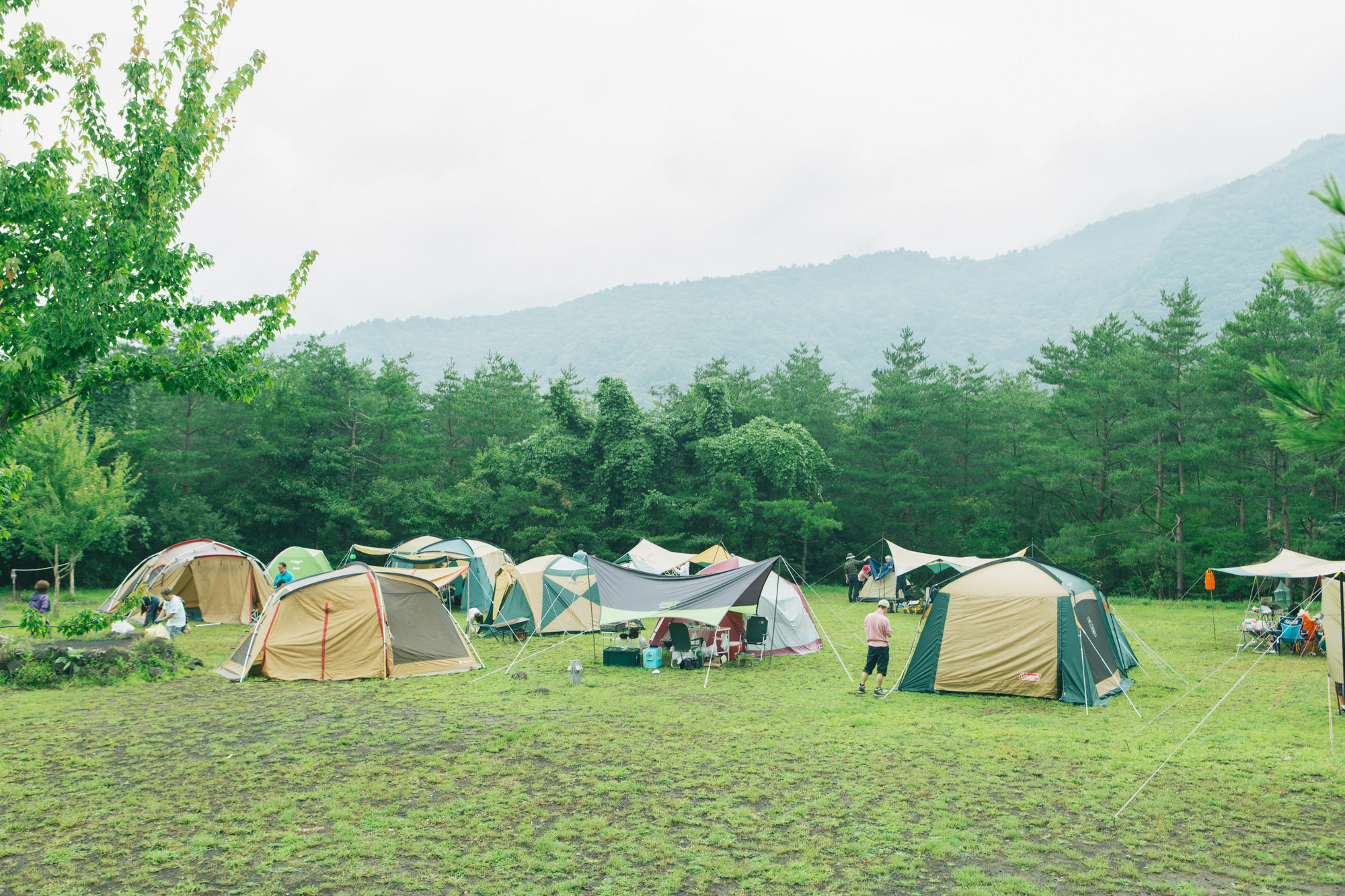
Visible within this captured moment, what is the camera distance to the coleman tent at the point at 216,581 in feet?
58.4

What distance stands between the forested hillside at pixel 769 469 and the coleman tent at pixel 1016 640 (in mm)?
16094

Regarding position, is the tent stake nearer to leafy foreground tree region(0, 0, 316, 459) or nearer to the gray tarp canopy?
the gray tarp canopy

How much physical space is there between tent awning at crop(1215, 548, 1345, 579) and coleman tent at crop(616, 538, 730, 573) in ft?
36.8

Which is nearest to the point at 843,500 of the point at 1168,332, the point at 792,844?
the point at 1168,332

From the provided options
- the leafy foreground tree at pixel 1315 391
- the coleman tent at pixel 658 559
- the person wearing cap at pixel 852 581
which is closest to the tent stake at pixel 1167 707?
the leafy foreground tree at pixel 1315 391

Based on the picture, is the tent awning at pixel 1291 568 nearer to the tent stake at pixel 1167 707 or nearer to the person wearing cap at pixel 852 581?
the tent stake at pixel 1167 707

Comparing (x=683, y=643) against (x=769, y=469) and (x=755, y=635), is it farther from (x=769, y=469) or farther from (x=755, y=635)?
(x=769, y=469)

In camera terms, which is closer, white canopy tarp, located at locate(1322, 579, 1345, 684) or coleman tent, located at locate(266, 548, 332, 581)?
white canopy tarp, located at locate(1322, 579, 1345, 684)

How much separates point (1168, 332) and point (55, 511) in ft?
100

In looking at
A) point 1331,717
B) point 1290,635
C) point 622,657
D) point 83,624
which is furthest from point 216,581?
point 1290,635

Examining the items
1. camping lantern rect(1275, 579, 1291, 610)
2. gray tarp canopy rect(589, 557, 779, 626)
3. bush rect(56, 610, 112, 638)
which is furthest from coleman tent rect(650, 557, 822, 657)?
camping lantern rect(1275, 579, 1291, 610)

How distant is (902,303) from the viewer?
147875 millimetres

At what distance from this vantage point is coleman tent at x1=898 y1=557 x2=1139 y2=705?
10.0 metres

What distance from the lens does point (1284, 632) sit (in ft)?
43.5
